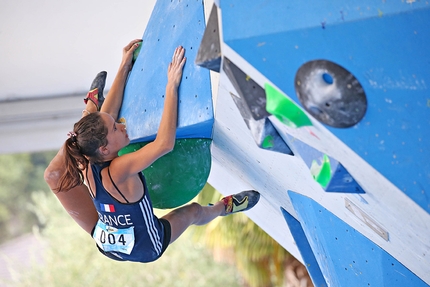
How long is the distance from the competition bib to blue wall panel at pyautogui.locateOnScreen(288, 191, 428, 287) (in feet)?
1.99

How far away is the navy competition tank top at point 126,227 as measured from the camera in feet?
6.49

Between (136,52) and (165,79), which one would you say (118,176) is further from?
(136,52)

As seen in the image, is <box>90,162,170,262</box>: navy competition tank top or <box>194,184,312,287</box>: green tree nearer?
<box>90,162,170,262</box>: navy competition tank top

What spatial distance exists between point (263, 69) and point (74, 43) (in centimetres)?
312

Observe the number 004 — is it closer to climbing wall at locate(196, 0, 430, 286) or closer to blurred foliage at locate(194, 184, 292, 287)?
climbing wall at locate(196, 0, 430, 286)

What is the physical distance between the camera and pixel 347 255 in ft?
5.98

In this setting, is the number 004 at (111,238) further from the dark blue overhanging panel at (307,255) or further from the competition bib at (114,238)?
the dark blue overhanging panel at (307,255)

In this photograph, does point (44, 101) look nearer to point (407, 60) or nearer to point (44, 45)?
point (44, 45)

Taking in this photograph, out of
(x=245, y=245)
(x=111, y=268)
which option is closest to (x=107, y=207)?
(x=245, y=245)

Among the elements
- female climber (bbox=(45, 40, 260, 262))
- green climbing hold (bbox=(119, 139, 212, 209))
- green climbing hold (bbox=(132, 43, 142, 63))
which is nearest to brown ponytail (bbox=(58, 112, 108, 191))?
female climber (bbox=(45, 40, 260, 262))

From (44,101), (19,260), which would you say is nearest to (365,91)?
(44,101)

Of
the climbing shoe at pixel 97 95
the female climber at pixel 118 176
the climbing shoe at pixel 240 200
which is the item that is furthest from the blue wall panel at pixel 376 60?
the climbing shoe at pixel 240 200

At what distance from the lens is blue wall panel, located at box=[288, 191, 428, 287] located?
1705mm

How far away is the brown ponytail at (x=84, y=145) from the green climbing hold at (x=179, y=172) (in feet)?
0.79
